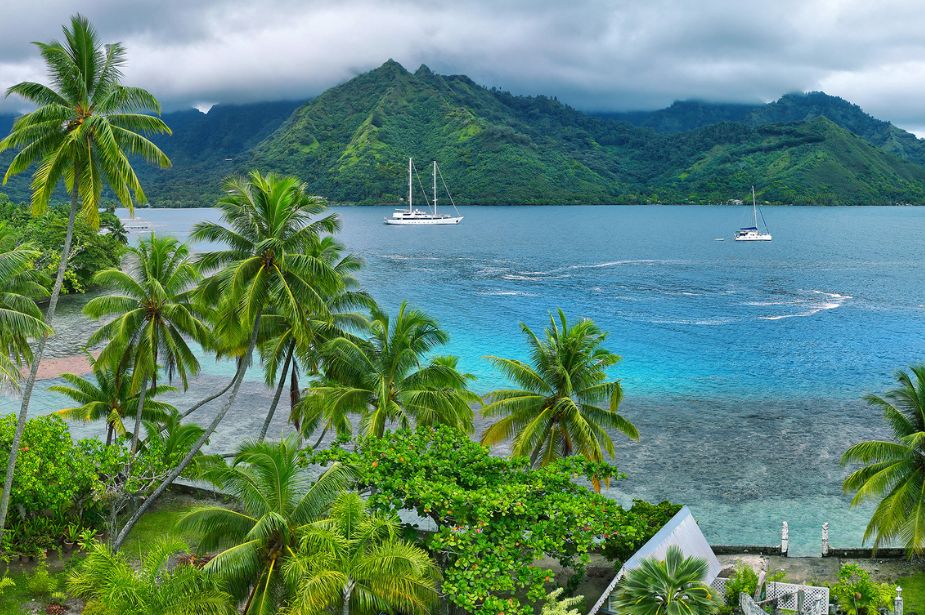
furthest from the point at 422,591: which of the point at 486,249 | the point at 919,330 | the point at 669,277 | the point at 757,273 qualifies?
the point at 486,249

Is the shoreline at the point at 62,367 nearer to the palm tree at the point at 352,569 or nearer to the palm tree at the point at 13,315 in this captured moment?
the palm tree at the point at 13,315

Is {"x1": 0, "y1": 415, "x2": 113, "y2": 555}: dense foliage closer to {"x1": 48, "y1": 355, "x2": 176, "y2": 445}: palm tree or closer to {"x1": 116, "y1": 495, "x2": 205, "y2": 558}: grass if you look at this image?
{"x1": 116, "y1": 495, "x2": 205, "y2": 558}: grass

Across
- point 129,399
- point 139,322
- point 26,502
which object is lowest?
point 26,502

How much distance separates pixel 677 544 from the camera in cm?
2116

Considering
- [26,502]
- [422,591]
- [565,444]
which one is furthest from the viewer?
[565,444]

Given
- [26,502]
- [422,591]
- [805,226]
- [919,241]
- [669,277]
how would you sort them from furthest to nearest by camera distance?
[805,226]
[919,241]
[669,277]
[26,502]
[422,591]

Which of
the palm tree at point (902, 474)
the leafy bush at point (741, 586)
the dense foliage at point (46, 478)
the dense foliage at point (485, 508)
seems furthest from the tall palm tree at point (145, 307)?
the palm tree at point (902, 474)

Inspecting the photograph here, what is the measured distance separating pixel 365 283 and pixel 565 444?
69486 mm

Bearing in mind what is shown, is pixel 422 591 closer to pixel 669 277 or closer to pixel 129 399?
pixel 129 399

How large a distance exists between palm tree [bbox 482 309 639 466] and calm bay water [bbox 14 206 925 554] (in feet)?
28.1

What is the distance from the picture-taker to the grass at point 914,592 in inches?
848

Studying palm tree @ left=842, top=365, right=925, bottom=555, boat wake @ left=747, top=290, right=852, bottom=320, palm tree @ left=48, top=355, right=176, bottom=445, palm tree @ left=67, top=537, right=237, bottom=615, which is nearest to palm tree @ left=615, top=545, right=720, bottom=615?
palm tree @ left=67, top=537, right=237, bottom=615

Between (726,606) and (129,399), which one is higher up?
(129,399)

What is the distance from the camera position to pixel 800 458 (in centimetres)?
3844
